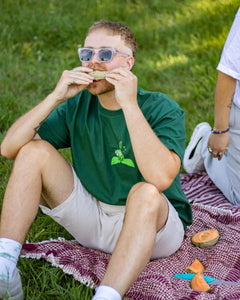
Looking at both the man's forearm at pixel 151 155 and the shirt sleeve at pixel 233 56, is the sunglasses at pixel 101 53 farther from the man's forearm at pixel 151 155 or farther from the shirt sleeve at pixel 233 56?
the shirt sleeve at pixel 233 56

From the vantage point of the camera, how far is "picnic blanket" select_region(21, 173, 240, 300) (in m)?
2.49

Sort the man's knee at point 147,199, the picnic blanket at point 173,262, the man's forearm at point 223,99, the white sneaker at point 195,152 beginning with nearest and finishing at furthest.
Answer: the man's knee at point 147,199 < the picnic blanket at point 173,262 < the man's forearm at point 223,99 < the white sneaker at point 195,152

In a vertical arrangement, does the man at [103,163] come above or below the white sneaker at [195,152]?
above

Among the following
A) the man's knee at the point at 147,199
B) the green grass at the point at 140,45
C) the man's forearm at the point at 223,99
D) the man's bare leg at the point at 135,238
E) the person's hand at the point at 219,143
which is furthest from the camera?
the green grass at the point at 140,45

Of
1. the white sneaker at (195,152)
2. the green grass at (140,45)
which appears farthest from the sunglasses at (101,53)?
the white sneaker at (195,152)

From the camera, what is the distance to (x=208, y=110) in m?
5.29

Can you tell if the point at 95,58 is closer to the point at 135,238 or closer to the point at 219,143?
the point at 135,238

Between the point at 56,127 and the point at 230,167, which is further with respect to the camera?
the point at 230,167

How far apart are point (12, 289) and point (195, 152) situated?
7.64 feet

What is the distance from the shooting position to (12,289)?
2.38 metres

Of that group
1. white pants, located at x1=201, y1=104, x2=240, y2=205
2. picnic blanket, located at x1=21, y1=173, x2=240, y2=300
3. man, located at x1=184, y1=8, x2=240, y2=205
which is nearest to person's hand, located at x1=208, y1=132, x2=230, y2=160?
man, located at x1=184, y1=8, x2=240, y2=205

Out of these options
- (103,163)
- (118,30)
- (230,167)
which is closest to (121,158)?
(103,163)

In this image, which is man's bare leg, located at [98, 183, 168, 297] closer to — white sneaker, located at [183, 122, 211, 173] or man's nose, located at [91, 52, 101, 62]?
man's nose, located at [91, 52, 101, 62]

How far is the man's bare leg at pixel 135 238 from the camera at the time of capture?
2248 mm
